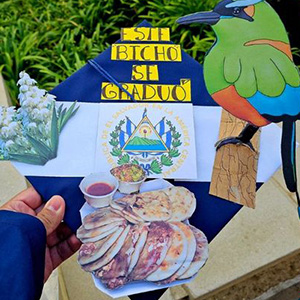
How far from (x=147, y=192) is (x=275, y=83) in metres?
0.33

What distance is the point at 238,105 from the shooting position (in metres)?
0.91

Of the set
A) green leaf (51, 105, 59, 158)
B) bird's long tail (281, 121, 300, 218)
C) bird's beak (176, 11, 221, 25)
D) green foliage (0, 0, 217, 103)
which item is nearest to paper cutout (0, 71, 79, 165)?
green leaf (51, 105, 59, 158)

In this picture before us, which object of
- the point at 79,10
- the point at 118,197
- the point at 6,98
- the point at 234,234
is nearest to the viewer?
the point at 118,197

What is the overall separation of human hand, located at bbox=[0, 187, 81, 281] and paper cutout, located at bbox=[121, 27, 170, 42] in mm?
466

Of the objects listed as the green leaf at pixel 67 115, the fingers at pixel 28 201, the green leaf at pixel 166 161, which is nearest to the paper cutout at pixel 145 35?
the green leaf at pixel 67 115

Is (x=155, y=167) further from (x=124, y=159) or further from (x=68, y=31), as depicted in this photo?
(x=68, y=31)

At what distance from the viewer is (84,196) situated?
3.04 feet

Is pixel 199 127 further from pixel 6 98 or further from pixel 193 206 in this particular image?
pixel 6 98

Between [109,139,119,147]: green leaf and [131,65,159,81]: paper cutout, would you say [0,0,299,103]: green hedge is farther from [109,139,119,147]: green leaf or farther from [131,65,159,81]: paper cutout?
[109,139,119,147]: green leaf

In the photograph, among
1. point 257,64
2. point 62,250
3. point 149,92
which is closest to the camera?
point 257,64

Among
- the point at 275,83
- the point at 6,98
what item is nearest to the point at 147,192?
the point at 275,83

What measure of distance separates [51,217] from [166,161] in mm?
271

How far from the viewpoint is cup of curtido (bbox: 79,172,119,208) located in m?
0.90

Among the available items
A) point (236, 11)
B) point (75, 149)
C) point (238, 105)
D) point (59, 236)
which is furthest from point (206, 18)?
point (59, 236)
